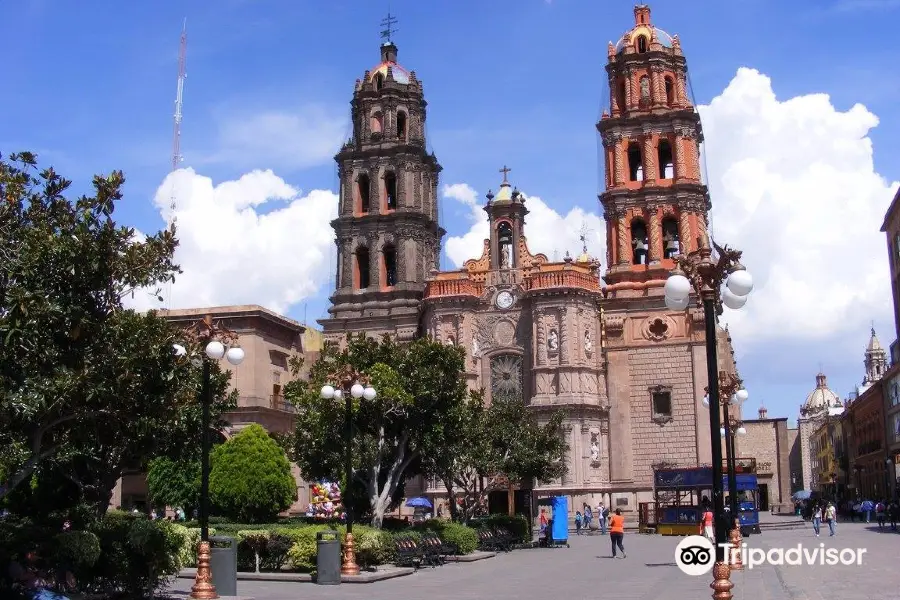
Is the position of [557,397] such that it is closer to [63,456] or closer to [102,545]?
[63,456]

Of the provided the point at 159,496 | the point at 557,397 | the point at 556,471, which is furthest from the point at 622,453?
the point at 159,496

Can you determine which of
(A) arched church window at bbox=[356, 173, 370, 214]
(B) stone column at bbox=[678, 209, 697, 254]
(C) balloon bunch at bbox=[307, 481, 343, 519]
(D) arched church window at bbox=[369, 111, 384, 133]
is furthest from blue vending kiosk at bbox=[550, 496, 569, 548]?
(D) arched church window at bbox=[369, 111, 384, 133]

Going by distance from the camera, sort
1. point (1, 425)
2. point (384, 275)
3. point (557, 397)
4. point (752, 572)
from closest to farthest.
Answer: point (1, 425) < point (752, 572) < point (557, 397) < point (384, 275)

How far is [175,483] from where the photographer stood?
4284 centimetres

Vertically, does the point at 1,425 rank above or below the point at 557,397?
below

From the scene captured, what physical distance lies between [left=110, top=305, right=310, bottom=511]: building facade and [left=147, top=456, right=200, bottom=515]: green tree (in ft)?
31.4

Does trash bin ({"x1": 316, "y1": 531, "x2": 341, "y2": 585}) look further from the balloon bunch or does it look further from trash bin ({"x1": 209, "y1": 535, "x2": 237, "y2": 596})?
the balloon bunch

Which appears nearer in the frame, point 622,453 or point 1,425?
point 1,425

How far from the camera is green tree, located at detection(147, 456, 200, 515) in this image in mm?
42625

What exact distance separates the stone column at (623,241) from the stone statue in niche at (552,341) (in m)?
6.56

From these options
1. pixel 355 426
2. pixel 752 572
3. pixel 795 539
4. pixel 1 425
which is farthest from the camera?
pixel 795 539

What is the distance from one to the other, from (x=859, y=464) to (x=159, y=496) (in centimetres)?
5837

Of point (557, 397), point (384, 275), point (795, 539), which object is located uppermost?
point (384, 275)

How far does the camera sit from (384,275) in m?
64.4
